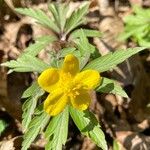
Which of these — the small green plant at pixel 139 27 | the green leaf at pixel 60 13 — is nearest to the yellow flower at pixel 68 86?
the green leaf at pixel 60 13

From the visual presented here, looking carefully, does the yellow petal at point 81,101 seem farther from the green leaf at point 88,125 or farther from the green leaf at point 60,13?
the green leaf at point 60,13

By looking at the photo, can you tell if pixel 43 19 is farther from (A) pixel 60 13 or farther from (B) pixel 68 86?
(B) pixel 68 86

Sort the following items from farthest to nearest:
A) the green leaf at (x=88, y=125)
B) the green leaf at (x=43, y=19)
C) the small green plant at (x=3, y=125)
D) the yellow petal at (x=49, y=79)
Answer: the small green plant at (x=3, y=125)
the green leaf at (x=43, y=19)
the green leaf at (x=88, y=125)
the yellow petal at (x=49, y=79)

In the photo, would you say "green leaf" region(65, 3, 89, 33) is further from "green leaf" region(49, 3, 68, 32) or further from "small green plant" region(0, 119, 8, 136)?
"small green plant" region(0, 119, 8, 136)

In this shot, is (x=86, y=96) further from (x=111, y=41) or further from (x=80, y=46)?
(x=111, y=41)

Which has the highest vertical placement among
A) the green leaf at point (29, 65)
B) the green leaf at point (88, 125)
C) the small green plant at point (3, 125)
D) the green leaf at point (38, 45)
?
the green leaf at point (29, 65)

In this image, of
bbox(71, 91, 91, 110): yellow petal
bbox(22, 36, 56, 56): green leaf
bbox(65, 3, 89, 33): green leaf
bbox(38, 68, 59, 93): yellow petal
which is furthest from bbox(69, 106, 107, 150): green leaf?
bbox(65, 3, 89, 33): green leaf
